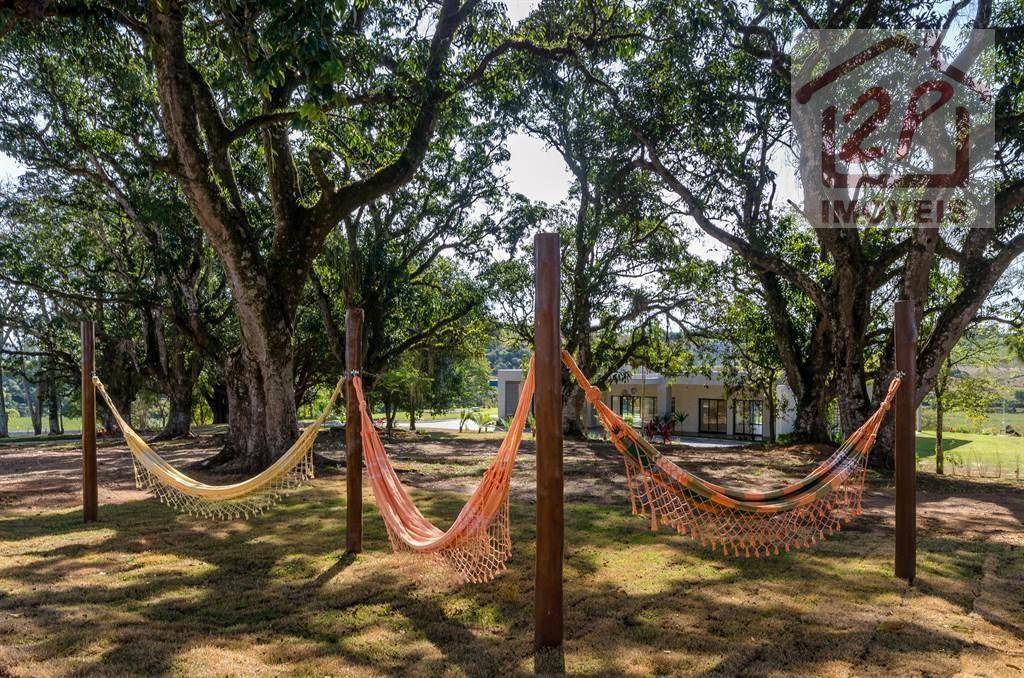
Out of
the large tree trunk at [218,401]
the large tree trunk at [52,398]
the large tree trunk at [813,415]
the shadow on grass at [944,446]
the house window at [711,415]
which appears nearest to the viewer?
the large tree trunk at [813,415]

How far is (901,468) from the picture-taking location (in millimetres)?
3848

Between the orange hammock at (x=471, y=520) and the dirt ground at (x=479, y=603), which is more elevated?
the orange hammock at (x=471, y=520)

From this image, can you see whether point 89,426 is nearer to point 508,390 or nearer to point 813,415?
point 813,415

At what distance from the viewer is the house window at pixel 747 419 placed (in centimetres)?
2316

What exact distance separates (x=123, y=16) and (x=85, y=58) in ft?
6.62

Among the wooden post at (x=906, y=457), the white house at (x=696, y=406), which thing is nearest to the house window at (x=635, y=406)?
the white house at (x=696, y=406)

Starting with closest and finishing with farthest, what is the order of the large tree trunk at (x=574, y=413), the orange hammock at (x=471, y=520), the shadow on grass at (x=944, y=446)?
the orange hammock at (x=471, y=520) → the large tree trunk at (x=574, y=413) → the shadow on grass at (x=944, y=446)

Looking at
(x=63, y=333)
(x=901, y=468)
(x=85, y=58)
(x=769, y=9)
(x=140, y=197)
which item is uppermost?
(x=769, y=9)

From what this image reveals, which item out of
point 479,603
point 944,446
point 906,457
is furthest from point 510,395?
point 479,603

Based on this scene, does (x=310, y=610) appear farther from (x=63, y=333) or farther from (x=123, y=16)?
(x=63, y=333)

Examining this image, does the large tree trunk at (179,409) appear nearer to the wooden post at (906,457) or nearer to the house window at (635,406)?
the house window at (635,406)

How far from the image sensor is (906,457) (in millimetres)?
3826

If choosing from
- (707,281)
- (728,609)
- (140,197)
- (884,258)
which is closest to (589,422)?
(707,281)

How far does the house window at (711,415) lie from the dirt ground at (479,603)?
18.3 m
